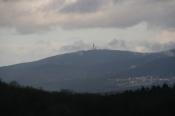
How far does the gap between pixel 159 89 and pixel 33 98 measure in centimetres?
2701

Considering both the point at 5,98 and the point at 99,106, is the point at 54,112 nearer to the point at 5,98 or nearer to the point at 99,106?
the point at 99,106

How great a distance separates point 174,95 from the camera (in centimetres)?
11419

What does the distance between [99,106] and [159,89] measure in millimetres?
19128

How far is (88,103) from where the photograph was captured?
4596 inches

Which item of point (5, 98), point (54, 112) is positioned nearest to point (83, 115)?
point (54, 112)

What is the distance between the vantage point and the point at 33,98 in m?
123

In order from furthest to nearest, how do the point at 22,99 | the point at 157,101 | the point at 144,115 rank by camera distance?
1. the point at 22,99
2. the point at 157,101
3. the point at 144,115

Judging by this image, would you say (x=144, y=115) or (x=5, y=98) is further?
(x=5, y=98)

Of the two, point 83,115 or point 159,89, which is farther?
point 159,89

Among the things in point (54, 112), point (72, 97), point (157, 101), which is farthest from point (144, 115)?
point (72, 97)

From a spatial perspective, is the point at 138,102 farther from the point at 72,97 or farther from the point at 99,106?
the point at 72,97

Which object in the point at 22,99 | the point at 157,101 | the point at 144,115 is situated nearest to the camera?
the point at 144,115

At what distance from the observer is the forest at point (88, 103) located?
106688mm

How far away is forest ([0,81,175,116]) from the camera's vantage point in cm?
10669
